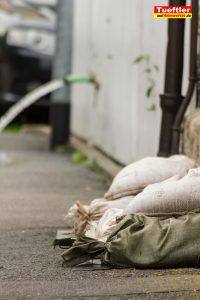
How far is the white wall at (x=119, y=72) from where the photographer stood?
8.36m

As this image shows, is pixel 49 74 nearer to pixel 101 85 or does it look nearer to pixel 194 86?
pixel 101 85

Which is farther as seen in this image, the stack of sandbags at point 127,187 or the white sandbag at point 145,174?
the white sandbag at point 145,174

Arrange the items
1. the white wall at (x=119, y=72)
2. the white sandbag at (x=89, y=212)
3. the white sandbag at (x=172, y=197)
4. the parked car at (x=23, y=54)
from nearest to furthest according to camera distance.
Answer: the white sandbag at (x=172, y=197) < the white sandbag at (x=89, y=212) < the white wall at (x=119, y=72) < the parked car at (x=23, y=54)

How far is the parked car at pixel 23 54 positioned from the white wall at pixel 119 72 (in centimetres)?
182

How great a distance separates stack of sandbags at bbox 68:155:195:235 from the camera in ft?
19.4

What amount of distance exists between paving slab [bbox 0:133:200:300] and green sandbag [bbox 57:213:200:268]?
58 mm

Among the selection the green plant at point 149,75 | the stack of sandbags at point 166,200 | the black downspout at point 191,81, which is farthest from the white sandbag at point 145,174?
the green plant at point 149,75

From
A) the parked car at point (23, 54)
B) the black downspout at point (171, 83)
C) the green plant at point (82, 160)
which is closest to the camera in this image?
the black downspout at point (171, 83)

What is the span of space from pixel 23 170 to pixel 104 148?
1.30 meters

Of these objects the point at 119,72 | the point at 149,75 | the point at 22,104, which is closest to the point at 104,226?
the point at 149,75

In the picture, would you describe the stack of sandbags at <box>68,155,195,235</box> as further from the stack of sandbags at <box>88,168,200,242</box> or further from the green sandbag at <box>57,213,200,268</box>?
the green sandbag at <box>57,213,200,268</box>

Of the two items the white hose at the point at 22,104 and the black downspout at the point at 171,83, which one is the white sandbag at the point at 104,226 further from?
the white hose at the point at 22,104

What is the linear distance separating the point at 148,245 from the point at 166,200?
0.48 m

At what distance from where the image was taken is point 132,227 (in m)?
5.07
